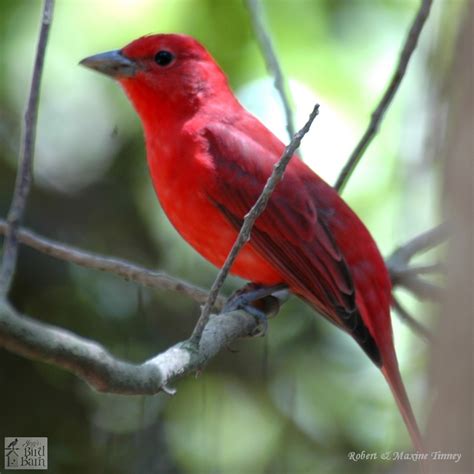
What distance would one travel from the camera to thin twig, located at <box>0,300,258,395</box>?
188 cm

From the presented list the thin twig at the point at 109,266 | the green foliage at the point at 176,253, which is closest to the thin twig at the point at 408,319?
the green foliage at the point at 176,253

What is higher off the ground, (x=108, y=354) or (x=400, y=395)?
(x=400, y=395)

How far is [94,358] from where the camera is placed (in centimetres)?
201

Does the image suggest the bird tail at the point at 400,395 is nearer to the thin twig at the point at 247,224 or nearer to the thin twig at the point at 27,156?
the thin twig at the point at 247,224

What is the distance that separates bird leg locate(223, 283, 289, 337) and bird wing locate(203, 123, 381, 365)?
8 centimetres

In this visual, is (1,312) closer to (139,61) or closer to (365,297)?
(365,297)

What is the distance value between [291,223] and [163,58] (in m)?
0.94

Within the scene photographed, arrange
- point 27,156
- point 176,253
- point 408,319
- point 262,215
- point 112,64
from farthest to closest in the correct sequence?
point 176,253, point 112,64, point 262,215, point 408,319, point 27,156

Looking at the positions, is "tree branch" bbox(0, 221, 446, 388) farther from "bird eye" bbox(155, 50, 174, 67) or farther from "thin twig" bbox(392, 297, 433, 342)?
"bird eye" bbox(155, 50, 174, 67)

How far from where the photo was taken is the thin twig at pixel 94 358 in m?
1.88

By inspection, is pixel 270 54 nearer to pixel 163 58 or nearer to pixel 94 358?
pixel 163 58

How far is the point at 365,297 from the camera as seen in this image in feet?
12.7

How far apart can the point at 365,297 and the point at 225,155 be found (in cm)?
78

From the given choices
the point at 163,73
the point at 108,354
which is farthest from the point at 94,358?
the point at 163,73
